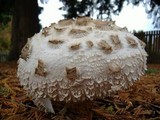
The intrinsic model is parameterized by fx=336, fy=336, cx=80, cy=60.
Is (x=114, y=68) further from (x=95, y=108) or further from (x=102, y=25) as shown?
(x=95, y=108)

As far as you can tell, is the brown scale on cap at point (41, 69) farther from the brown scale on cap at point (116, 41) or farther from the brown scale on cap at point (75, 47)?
the brown scale on cap at point (116, 41)

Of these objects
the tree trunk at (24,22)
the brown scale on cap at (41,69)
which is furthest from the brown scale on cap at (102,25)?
the tree trunk at (24,22)

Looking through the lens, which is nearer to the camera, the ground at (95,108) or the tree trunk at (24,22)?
the ground at (95,108)

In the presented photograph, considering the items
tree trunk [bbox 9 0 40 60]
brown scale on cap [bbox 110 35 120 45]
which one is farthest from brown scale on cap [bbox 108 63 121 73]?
tree trunk [bbox 9 0 40 60]

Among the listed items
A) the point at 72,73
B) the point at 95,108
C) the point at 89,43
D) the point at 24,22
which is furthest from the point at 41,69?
the point at 24,22

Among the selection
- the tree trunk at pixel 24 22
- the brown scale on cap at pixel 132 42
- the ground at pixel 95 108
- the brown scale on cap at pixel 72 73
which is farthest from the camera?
the tree trunk at pixel 24 22

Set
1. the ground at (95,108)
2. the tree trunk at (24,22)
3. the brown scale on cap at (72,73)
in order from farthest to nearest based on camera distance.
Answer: the tree trunk at (24,22), the ground at (95,108), the brown scale on cap at (72,73)

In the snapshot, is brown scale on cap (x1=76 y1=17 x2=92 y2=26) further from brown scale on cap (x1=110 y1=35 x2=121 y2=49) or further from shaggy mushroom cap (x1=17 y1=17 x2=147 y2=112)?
brown scale on cap (x1=110 y1=35 x2=121 y2=49)
